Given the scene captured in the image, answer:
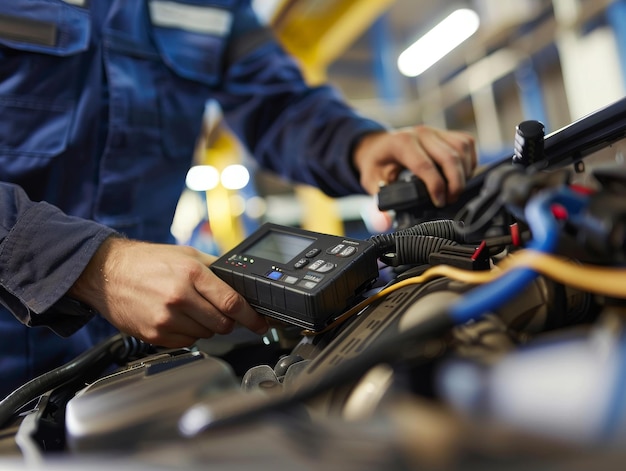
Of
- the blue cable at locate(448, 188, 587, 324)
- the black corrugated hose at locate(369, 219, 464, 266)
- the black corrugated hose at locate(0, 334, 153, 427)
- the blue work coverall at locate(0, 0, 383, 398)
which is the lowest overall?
the black corrugated hose at locate(0, 334, 153, 427)

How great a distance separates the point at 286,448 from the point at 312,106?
95 centimetres

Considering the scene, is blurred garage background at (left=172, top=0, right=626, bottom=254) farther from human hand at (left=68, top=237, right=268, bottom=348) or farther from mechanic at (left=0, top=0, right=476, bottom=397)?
human hand at (left=68, top=237, right=268, bottom=348)

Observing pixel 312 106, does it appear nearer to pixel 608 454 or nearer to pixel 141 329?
pixel 141 329

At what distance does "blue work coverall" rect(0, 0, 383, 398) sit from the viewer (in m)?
0.54

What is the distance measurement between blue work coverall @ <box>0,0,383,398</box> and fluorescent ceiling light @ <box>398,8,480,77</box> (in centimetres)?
377

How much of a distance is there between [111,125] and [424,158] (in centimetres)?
57

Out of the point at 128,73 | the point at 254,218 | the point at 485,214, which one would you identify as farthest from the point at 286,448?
the point at 254,218

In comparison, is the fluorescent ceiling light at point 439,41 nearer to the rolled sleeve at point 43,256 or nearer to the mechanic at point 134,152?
the mechanic at point 134,152

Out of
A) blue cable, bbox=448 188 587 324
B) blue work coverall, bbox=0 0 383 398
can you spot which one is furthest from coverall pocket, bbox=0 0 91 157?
blue cable, bbox=448 188 587 324

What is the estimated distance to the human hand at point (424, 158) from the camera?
2.26 feet

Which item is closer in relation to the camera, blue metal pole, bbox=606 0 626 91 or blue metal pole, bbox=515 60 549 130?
blue metal pole, bbox=606 0 626 91

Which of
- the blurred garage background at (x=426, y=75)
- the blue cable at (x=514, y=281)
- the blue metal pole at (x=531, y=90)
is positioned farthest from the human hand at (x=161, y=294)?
the blue metal pole at (x=531, y=90)

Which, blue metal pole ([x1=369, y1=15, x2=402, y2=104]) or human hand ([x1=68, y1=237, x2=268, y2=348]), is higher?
blue metal pole ([x1=369, y1=15, x2=402, y2=104])

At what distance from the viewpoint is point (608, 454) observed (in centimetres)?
17
